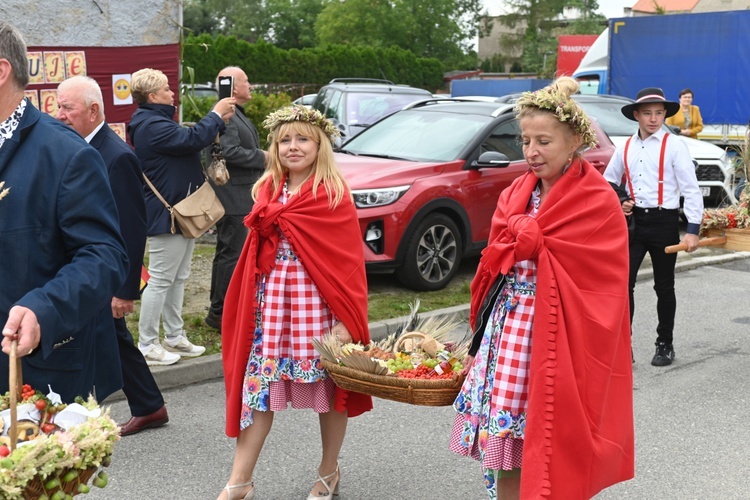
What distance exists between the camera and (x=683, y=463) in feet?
17.8

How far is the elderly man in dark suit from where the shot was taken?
Result: 5254 mm

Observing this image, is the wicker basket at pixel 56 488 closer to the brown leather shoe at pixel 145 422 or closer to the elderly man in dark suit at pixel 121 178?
the elderly man in dark suit at pixel 121 178

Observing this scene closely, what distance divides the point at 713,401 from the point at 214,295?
3888 millimetres

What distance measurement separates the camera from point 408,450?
5.59 m

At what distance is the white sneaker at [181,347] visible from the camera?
7074mm

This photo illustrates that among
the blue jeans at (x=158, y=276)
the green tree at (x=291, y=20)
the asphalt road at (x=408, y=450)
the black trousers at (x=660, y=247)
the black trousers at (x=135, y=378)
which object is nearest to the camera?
the asphalt road at (x=408, y=450)

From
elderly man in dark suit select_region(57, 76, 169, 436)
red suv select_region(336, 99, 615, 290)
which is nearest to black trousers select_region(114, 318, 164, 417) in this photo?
elderly man in dark suit select_region(57, 76, 169, 436)

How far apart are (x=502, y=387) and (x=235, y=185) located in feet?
14.3

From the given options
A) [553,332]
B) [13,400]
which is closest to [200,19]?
[553,332]

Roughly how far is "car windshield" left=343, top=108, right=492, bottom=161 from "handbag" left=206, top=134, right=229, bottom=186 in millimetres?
2772

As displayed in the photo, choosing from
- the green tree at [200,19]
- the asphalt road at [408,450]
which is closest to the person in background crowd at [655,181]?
the asphalt road at [408,450]

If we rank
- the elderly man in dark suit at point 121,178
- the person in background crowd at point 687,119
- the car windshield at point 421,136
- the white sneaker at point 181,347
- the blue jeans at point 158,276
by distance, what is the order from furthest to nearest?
1. the person in background crowd at point 687,119
2. the car windshield at point 421,136
3. the white sneaker at point 181,347
4. the blue jeans at point 158,276
5. the elderly man in dark suit at point 121,178

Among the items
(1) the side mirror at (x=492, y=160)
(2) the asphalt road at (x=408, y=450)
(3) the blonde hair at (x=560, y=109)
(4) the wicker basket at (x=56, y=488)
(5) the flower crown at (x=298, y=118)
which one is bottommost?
(2) the asphalt road at (x=408, y=450)

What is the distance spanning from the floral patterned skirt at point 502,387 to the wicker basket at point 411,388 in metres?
0.17
